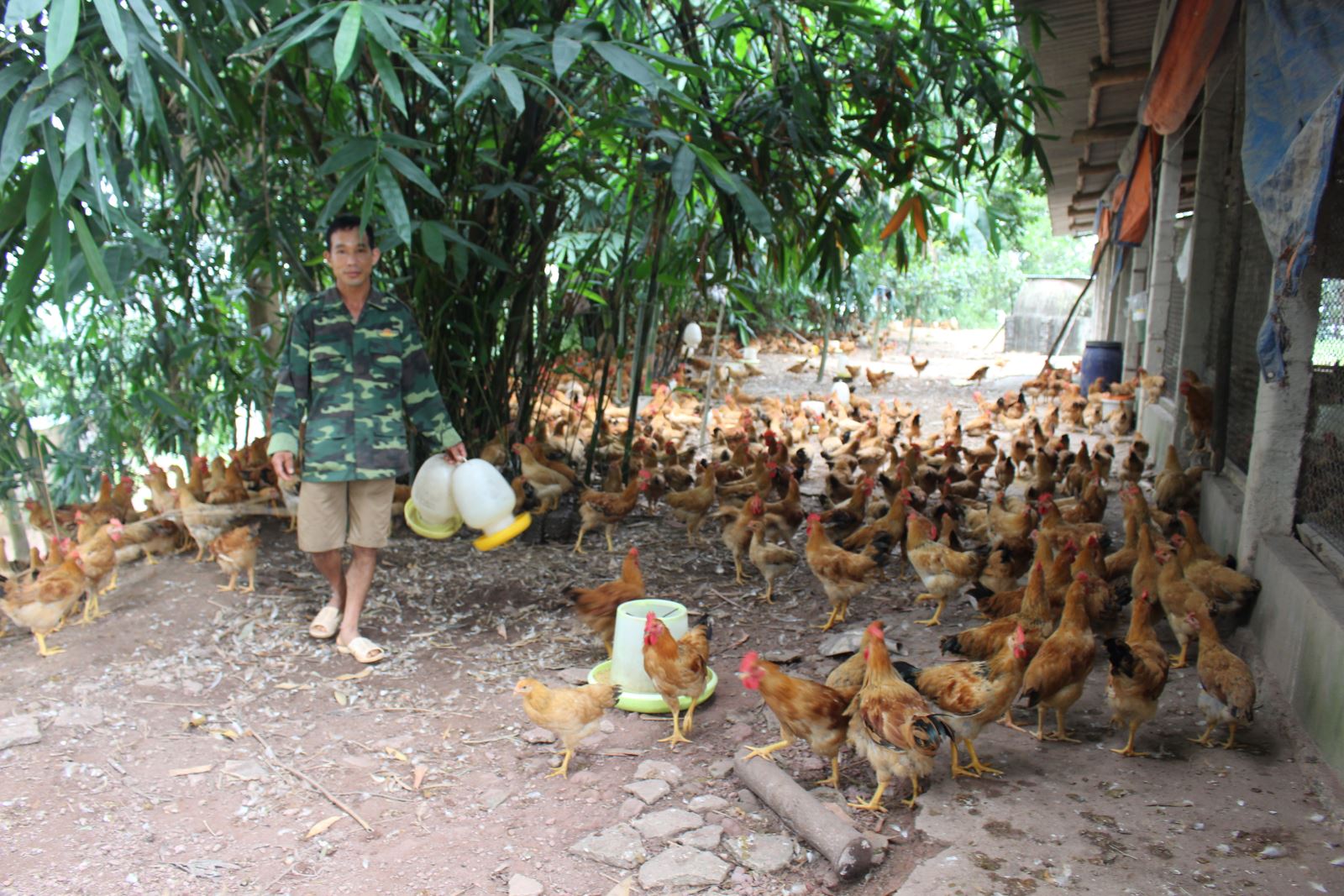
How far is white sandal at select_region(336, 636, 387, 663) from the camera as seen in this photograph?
435 centimetres

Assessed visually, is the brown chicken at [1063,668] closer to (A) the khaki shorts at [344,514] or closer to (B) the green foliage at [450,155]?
(B) the green foliage at [450,155]

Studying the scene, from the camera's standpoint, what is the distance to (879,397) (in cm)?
1478

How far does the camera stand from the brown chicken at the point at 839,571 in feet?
15.7

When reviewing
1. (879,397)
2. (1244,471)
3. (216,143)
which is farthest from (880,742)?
(879,397)

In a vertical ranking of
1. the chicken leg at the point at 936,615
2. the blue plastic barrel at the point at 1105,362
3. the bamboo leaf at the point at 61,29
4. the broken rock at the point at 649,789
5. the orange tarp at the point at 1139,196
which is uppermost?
the orange tarp at the point at 1139,196

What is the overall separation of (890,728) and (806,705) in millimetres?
314

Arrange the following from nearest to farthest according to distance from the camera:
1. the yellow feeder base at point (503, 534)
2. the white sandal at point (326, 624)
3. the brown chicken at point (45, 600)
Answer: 1. the yellow feeder base at point (503, 534)
2. the brown chicken at point (45, 600)
3. the white sandal at point (326, 624)

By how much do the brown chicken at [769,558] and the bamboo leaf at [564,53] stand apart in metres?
2.82

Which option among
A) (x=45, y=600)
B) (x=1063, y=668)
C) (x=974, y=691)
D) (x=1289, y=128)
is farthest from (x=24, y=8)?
(x=1289, y=128)

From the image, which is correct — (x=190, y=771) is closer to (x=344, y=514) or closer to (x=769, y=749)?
(x=344, y=514)

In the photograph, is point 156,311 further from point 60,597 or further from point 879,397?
point 879,397

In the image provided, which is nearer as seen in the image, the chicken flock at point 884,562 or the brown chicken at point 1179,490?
the chicken flock at point 884,562

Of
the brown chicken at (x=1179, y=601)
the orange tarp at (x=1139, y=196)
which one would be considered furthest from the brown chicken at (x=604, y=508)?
the orange tarp at (x=1139, y=196)

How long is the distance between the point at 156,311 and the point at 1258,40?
555 cm
